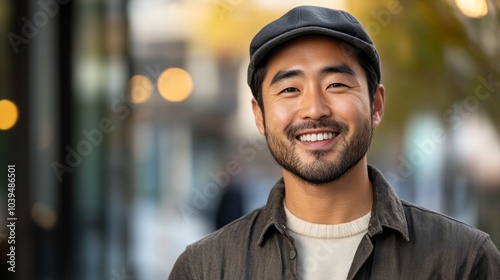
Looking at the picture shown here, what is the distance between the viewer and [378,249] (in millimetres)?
2314

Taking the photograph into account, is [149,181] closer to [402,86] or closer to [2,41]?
[2,41]

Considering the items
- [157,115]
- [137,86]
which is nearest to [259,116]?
[137,86]

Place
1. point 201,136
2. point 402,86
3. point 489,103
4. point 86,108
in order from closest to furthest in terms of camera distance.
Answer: point 489,103
point 402,86
point 86,108
point 201,136

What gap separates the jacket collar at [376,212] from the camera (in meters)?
2.32

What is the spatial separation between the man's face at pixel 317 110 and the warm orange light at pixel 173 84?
326 inches

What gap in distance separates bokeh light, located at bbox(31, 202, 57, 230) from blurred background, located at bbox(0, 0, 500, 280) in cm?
2

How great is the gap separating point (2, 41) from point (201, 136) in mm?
7925

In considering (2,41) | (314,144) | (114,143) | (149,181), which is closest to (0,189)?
(2,41)

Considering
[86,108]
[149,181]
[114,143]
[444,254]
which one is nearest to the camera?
[444,254]

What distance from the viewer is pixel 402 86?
5.11 meters

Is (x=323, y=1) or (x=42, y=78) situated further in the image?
(x=42, y=78)

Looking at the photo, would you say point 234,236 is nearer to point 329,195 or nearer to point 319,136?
point 329,195

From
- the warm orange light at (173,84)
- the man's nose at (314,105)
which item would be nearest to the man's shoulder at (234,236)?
the man's nose at (314,105)

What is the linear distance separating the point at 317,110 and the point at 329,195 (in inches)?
10.4
